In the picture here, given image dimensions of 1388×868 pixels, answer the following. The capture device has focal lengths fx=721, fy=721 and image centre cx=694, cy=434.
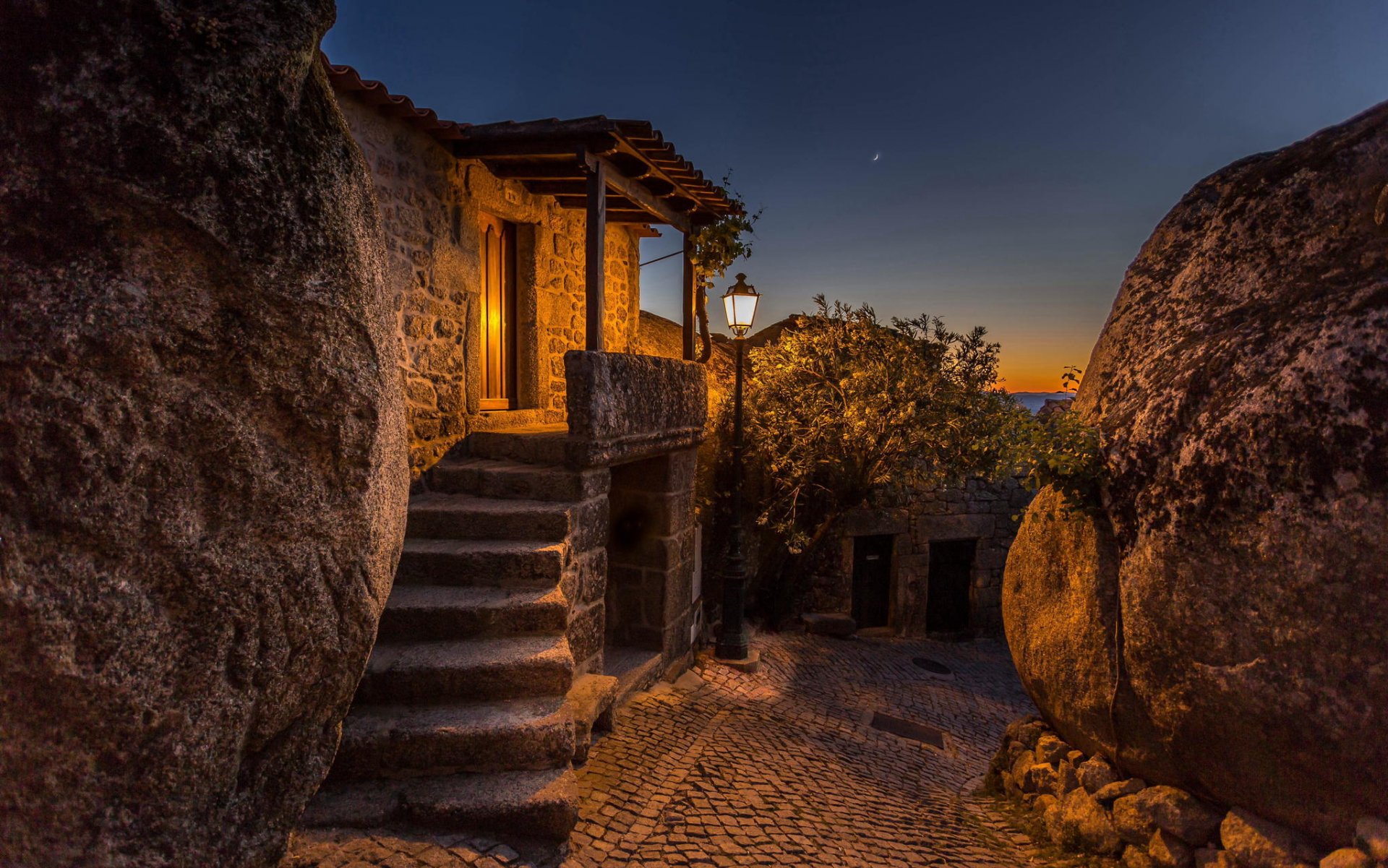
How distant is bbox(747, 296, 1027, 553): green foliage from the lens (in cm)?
870

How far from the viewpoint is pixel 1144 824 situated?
10.8 feet

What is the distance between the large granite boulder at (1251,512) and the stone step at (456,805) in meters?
2.62

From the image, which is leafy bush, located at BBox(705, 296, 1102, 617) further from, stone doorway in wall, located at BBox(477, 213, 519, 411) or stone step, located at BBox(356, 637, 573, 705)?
stone step, located at BBox(356, 637, 573, 705)

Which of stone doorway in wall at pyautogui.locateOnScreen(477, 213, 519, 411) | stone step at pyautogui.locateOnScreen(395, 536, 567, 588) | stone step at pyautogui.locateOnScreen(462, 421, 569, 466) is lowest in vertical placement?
stone step at pyautogui.locateOnScreen(395, 536, 567, 588)

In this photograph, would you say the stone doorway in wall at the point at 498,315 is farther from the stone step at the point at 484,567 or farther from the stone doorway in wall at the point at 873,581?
the stone doorway in wall at the point at 873,581

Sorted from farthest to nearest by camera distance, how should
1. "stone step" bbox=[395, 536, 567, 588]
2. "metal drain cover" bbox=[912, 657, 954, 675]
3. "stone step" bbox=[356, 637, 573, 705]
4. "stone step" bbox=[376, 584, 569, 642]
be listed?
1. "metal drain cover" bbox=[912, 657, 954, 675]
2. "stone step" bbox=[395, 536, 567, 588]
3. "stone step" bbox=[376, 584, 569, 642]
4. "stone step" bbox=[356, 637, 573, 705]

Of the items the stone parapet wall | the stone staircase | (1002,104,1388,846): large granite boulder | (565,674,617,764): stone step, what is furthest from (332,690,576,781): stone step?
(1002,104,1388,846): large granite boulder

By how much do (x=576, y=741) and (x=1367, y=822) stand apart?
329 cm

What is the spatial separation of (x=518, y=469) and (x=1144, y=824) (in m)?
4.09

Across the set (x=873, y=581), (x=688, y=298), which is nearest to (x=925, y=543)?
(x=873, y=581)

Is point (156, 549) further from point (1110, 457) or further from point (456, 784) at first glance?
point (1110, 457)

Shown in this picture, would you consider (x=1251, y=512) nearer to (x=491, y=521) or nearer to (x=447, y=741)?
(x=447, y=741)

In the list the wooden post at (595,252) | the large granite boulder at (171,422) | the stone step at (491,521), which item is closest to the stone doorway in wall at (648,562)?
the wooden post at (595,252)

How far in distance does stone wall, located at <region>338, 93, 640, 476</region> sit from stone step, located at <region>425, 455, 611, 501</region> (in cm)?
25
